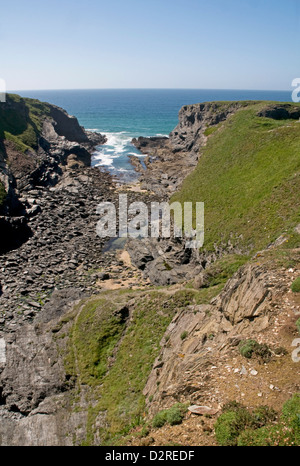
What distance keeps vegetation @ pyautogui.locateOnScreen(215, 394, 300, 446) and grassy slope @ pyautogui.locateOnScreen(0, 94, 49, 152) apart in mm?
97847

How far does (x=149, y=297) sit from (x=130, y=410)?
12.9 m

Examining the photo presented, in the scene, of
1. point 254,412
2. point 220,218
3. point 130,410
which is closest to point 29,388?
point 130,410

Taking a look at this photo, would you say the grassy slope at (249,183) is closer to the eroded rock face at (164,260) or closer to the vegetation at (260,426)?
the eroded rock face at (164,260)

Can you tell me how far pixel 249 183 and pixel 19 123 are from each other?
312 ft

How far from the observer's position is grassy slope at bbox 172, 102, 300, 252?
131ft

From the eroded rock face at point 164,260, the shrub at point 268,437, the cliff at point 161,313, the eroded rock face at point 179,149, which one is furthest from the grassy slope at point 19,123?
the shrub at point 268,437

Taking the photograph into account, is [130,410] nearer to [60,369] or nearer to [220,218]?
[60,369]

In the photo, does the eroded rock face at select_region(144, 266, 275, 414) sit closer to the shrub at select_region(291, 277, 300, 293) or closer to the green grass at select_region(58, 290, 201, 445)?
the shrub at select_region(291, 277, 300, 293)

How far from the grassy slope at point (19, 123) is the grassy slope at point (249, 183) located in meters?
63.0

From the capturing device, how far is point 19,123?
4313 inches

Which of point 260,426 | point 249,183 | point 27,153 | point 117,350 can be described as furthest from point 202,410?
point 27,153

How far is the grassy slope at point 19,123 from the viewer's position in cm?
9709

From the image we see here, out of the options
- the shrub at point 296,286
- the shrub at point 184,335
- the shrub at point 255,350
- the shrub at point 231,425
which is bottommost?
the shrub at point 184,335
